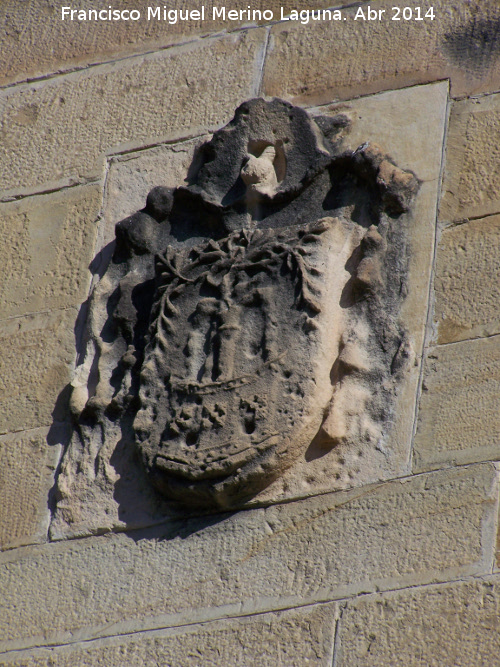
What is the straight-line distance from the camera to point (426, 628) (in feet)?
7.68

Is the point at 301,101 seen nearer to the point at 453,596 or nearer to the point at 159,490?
the point at 159,490

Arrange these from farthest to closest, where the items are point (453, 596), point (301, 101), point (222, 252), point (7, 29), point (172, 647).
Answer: point (7, 29) < point (301, 101) < point (222, 252) < point (172, 647) < point (453, 596)

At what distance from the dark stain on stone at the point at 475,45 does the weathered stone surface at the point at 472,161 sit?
14cm

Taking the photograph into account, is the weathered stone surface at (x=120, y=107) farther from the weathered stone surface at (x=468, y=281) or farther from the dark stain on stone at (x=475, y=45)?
the weathered stone surface at (x=468, y=281)

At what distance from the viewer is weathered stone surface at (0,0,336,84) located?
360 cm

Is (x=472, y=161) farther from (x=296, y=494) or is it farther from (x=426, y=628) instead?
(x=426, y=628)

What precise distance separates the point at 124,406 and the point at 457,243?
0.96 m

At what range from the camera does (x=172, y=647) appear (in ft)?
8.32

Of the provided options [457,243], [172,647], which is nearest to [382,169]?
[457,243]

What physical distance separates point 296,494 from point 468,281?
0.70 metres

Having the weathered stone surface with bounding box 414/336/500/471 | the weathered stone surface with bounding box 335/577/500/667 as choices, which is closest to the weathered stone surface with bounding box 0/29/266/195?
the weathered stone surface with bounding box 414/336/500/471

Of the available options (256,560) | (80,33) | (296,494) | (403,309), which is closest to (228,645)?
(256,560)

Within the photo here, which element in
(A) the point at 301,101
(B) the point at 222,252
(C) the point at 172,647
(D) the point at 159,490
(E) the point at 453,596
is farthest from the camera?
(A) the point at 301,101

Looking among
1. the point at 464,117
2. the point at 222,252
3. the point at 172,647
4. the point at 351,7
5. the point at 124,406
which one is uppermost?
the point at 351,7
